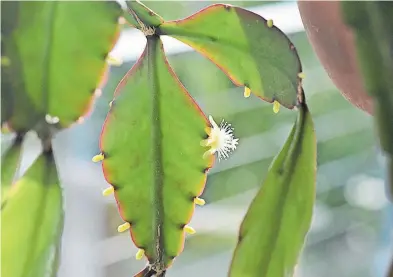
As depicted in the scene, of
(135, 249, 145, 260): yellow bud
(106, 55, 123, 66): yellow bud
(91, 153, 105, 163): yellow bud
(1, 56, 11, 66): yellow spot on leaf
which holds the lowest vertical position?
(135, 249, 145, 260): yellow bud

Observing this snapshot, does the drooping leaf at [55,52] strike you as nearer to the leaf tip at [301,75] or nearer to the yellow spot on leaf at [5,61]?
the yellow spot on leaf at [5,61]

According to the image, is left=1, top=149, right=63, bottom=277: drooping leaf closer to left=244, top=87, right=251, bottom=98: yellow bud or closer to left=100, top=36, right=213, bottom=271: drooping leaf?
left=100, top=36, right=213, bottom=271: drooping leaf

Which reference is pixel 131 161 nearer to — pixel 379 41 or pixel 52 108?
pixel 52 108

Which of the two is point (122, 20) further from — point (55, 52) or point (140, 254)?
point (140, 254)

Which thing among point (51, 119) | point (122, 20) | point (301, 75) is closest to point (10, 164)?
point (51, 119)

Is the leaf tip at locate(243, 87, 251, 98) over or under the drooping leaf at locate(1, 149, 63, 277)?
over

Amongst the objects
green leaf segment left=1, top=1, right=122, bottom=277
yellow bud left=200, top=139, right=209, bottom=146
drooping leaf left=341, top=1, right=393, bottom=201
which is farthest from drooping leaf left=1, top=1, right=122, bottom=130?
drooping leaf left=341, top=1, right=393, bottom=201

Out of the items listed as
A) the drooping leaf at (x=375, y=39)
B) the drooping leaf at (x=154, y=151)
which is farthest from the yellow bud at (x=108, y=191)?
the drooping leaf at (x=375, y=39)
